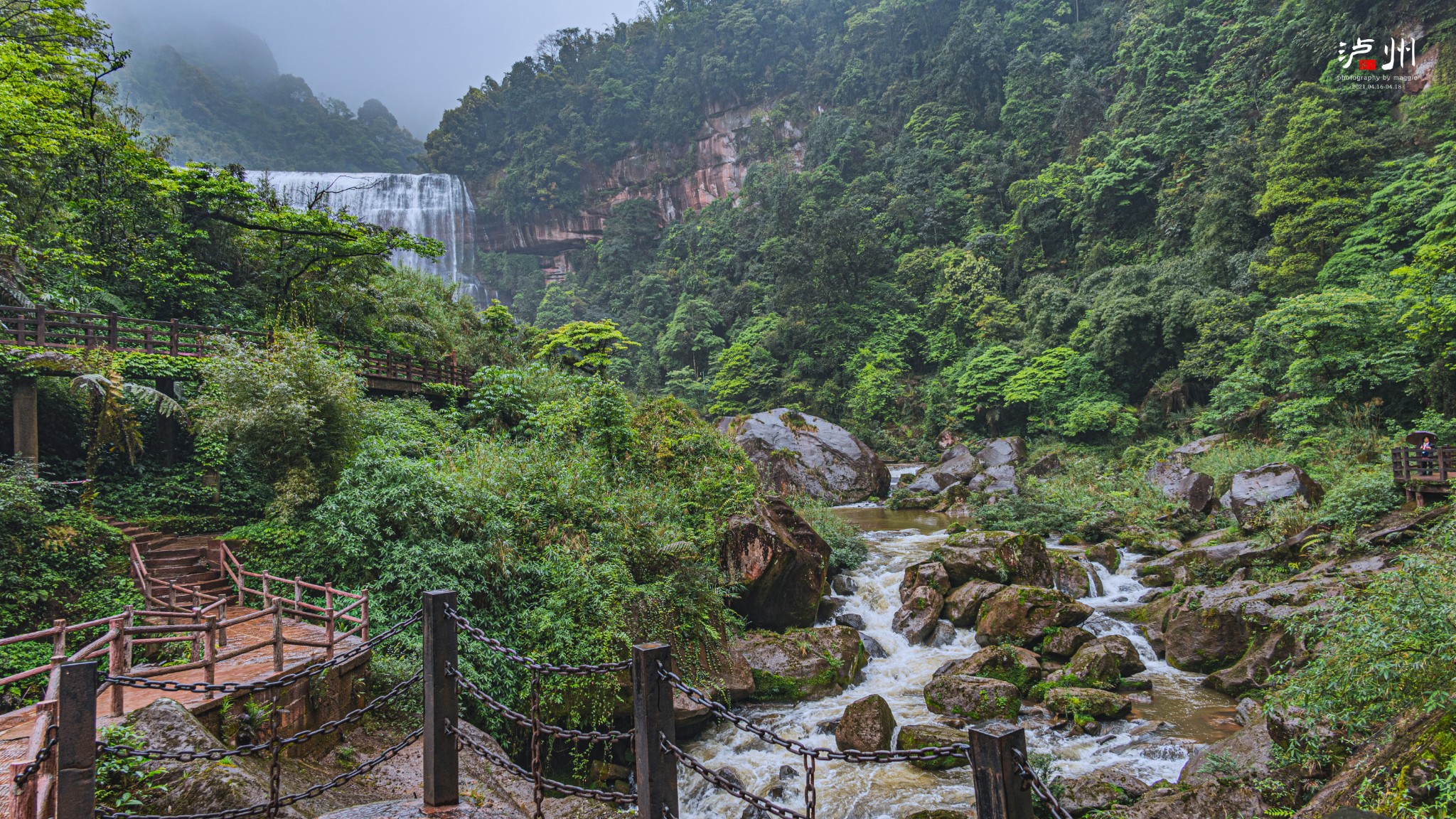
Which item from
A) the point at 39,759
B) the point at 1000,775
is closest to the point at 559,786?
the point at 1000,775

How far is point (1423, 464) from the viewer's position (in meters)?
12.7

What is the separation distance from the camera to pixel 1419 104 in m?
21.4

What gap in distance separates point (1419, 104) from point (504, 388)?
99.6 ft

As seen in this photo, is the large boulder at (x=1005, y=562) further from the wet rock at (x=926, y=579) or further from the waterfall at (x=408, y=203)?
the waterfall at (x=408, y=203)

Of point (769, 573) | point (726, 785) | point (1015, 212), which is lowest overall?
point (769, 573)

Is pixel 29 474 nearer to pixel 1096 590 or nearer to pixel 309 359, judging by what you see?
pixel 309 359

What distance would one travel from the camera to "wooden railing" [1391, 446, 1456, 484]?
12148 millimetres

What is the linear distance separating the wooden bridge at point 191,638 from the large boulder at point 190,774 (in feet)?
1.21

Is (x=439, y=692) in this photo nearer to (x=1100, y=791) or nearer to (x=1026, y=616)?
(x=1100, y=791)

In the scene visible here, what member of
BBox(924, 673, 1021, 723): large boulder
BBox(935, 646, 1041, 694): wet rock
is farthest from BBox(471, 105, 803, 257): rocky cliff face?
BBox(924, 673, 1021, 723): large boulder

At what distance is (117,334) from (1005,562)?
1805 centimetres

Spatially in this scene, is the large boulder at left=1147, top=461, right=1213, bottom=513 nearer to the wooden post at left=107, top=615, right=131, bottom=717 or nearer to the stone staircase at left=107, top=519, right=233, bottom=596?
the wooden post at left=107, top=615, right=131, bottom=717

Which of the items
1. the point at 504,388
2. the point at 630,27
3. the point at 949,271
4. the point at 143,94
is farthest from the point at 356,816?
the point at 143,94

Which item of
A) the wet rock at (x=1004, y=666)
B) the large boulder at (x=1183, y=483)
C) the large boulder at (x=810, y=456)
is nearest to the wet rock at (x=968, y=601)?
the wet rock at (x=1004, y=666)
